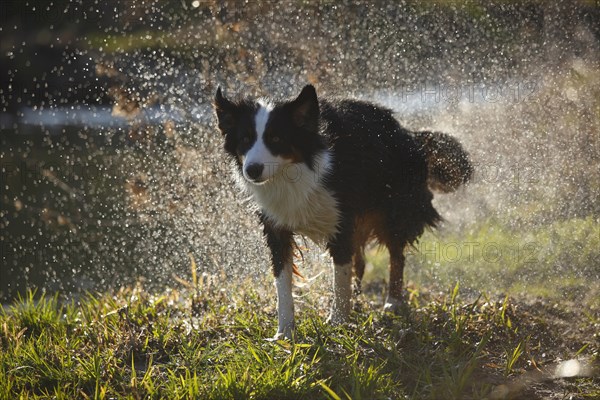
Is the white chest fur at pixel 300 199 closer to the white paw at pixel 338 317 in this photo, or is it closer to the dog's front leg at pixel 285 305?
the dog's front leg at pixel 285 305

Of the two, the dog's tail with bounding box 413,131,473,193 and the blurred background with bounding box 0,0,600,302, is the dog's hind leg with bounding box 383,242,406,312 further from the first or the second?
the dog's tail with bounding box 413,131,473,193

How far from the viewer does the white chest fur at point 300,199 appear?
4324 millimetres

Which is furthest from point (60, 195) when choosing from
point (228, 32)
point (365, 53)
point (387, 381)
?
point (387, 381)

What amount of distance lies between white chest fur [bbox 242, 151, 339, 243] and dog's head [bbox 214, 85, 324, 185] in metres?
0.08

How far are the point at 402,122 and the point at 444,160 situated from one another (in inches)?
50.4

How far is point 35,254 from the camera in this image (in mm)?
8445

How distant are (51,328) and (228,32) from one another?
340 cm

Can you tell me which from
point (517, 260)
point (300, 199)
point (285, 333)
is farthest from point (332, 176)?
point (517, 260)

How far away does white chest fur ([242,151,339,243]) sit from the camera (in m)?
4.32

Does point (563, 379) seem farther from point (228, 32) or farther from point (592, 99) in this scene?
point (228, 32)

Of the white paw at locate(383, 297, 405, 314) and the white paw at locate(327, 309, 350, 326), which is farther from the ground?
the white paw at locate(327, 309, 350, 326)

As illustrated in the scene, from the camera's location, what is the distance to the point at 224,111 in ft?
13.9

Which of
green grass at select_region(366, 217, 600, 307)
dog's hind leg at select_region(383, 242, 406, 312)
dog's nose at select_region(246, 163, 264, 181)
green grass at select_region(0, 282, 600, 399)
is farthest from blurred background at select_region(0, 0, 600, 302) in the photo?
dog's nose at select_region(246, 163, 264, 181)

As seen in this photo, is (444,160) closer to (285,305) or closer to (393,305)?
(393,305)
